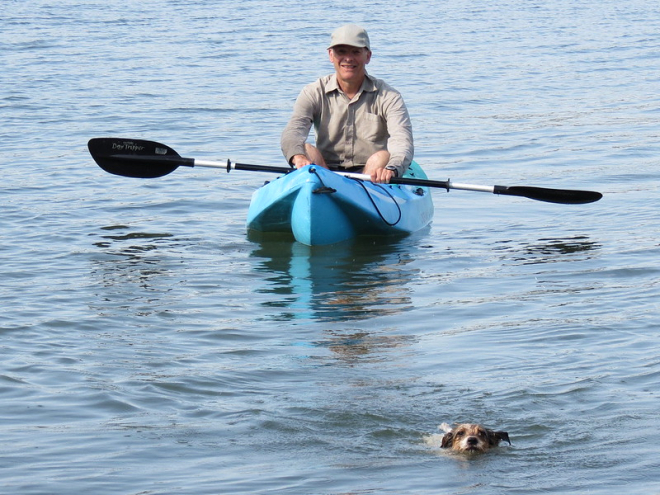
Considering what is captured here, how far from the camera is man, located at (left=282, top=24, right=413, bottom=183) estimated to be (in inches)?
329

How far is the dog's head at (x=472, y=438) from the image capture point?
14.9 ft

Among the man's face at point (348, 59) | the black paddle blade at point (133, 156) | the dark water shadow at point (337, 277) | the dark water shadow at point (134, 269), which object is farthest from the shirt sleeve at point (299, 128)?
the black paddle blade at point (133, 156)

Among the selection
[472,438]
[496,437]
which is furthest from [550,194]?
[472,438]

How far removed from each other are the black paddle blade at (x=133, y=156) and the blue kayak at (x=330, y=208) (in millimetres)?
1106

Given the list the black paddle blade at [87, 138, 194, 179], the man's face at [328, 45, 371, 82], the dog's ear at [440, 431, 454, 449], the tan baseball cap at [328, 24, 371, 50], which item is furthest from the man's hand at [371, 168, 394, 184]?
the dog's ear at [440, 431, 454, 449]

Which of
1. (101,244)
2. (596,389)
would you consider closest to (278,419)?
(596,389)

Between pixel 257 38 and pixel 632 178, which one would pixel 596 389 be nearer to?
pixel 632 178

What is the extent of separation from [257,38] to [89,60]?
3.90m

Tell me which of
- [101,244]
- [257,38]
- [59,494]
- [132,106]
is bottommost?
[59,494]

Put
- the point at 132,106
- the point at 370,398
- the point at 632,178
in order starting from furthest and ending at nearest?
A: 1. the point at 132,106
2. the point at 632,178
3. the point at 370,398

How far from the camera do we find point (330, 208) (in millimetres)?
8359

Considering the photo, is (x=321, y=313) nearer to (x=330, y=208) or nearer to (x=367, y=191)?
(x=330, y=208)

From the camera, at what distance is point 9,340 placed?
613cm

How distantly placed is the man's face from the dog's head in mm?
4186
